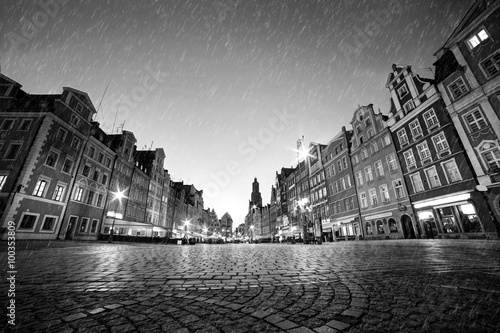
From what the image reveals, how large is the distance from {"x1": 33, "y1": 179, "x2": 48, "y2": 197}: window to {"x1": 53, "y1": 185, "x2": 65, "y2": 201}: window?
4.22 ft

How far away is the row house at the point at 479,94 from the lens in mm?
17547

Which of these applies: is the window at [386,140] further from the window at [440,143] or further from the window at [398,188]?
the window at [440,143]

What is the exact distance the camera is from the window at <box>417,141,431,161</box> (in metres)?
23.2

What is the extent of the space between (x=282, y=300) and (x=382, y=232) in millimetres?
30869

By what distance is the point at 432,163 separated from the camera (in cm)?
2250

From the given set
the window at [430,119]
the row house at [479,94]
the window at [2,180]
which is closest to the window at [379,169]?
the window at [430,119]

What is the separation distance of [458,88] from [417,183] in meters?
9.97

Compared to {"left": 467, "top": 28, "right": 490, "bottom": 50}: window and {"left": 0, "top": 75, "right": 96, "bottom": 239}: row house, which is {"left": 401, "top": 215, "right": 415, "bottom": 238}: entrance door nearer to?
{"left": 467, "top": 28, "right": 490, "bottom": 50}: window

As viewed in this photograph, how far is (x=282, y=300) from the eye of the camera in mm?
2744

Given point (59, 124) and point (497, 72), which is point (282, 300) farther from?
point (59, 124)

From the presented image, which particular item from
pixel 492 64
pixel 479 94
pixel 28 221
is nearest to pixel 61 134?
pixel 28 221

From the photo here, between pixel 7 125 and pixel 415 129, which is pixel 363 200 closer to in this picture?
pixel 415 129

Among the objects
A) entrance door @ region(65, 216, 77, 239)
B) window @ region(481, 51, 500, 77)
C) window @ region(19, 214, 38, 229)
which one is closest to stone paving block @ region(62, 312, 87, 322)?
window @ region(19, 214, 38, 229)

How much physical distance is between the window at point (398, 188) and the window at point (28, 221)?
38555 millimetres
